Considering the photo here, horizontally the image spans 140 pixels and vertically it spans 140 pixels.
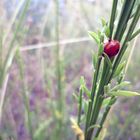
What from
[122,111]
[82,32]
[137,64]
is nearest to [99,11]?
[82,32]

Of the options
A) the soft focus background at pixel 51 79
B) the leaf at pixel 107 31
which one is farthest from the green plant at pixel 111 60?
the soft focus background at pixel 51 79

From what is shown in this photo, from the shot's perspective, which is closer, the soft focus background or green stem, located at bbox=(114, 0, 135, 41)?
green stem, located at bbox=(114, 0, 135, 41)

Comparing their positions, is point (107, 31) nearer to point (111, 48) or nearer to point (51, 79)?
point (111, 48)

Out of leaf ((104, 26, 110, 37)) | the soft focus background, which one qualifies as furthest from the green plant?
the soft focus background

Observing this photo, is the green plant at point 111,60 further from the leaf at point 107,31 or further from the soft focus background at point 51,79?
the soft focus background at point 51,79

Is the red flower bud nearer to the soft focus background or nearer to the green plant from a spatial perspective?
the green plant

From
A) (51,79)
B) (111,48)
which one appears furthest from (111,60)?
(51,79)

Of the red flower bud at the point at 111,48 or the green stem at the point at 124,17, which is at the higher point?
the green stem at the point at 124,17
